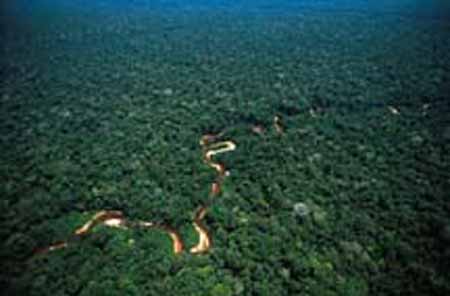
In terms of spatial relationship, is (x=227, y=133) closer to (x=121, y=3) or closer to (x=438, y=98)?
(x=438, y=98)

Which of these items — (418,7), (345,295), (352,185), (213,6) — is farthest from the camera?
(213,6)

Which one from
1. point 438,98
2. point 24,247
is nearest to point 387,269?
point 24,247

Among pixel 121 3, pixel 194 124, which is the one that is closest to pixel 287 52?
pixel 194 124

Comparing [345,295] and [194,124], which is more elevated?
[194,124]

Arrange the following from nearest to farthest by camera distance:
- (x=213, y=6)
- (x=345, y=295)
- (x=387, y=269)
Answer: (x=345, y=295)
(x=387, y=269)
(x=213, y=6)

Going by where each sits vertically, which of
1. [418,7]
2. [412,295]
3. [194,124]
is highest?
[418,7]

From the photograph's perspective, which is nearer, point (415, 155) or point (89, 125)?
point (415, 155)

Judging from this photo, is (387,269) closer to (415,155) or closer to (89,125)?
(415,155)
